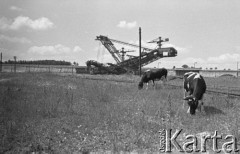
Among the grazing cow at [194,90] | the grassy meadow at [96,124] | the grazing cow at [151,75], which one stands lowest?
the grassy meadow at [96,124]

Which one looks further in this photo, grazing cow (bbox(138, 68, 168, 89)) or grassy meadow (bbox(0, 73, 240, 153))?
grazing cow (bbox(138, 68, 168, 89))

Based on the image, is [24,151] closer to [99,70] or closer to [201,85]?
[201,85]

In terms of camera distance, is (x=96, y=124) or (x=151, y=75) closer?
(x=96, y=124)

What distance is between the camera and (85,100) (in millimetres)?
13625

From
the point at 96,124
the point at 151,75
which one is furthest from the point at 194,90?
the point at 151,75

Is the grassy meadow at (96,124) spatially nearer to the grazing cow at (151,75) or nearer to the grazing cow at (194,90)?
the grazing cow at (194,90)

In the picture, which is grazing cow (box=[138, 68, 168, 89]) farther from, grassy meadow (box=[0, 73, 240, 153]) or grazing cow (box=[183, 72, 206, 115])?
grassy meadow (box=[0, 73, 240, 153])

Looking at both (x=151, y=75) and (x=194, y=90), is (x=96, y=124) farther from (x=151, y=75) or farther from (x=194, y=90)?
(x=151, y=75)

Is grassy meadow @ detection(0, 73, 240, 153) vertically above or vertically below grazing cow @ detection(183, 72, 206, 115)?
below

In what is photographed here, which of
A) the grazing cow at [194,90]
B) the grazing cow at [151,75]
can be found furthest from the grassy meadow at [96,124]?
the grazing cow at [151,75]

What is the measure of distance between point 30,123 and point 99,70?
33.9 m

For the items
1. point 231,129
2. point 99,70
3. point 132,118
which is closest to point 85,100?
point 132,118

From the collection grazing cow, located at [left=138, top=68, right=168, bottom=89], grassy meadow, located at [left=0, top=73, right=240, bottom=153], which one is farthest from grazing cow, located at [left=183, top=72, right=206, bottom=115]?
grazing cow, located at [left=138, top=68, right=168, bottom=89]

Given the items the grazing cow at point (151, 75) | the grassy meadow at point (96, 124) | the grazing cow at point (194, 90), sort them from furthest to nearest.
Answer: the grazing cow at point (151, 75) → the grazing cow at point (194, 90) → the grassy meadow at point (96, 124)
